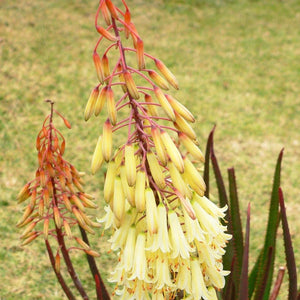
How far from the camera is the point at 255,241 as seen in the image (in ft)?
12.9

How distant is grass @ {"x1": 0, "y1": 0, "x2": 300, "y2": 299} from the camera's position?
405cm

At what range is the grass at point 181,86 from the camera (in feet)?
13.3

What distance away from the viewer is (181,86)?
5949mm

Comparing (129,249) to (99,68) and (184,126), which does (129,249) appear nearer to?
(184,126)

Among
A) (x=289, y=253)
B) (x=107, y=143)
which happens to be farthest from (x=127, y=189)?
(x=289, y=253)

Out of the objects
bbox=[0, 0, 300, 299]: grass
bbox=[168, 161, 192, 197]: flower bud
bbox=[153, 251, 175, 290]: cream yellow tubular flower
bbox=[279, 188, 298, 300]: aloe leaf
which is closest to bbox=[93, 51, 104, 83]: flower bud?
bbox=[168, 161, 192, 197]: flower bud

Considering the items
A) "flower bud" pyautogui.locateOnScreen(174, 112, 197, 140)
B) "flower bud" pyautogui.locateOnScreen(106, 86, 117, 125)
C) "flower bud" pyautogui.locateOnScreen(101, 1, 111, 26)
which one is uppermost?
"flower bud" pyautogui.locateOnScreen(101, 1, 111, 26)

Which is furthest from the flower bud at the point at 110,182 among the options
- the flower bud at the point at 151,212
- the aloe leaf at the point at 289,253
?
the aloe leaf at the point at 289,253

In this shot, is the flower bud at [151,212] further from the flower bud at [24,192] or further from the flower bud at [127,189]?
the flower bud at [24,192]

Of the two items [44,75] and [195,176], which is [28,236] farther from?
[44,75]

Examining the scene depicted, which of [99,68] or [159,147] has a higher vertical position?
[99,68]

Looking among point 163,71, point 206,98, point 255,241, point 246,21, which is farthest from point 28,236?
point 246,21

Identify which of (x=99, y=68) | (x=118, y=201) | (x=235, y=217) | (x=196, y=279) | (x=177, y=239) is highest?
(x=99, y=68)

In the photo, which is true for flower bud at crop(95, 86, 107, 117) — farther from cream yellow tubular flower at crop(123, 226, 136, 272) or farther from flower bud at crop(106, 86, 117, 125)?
cream yellow tubular flower at crop(123, 226, 136, 272)
